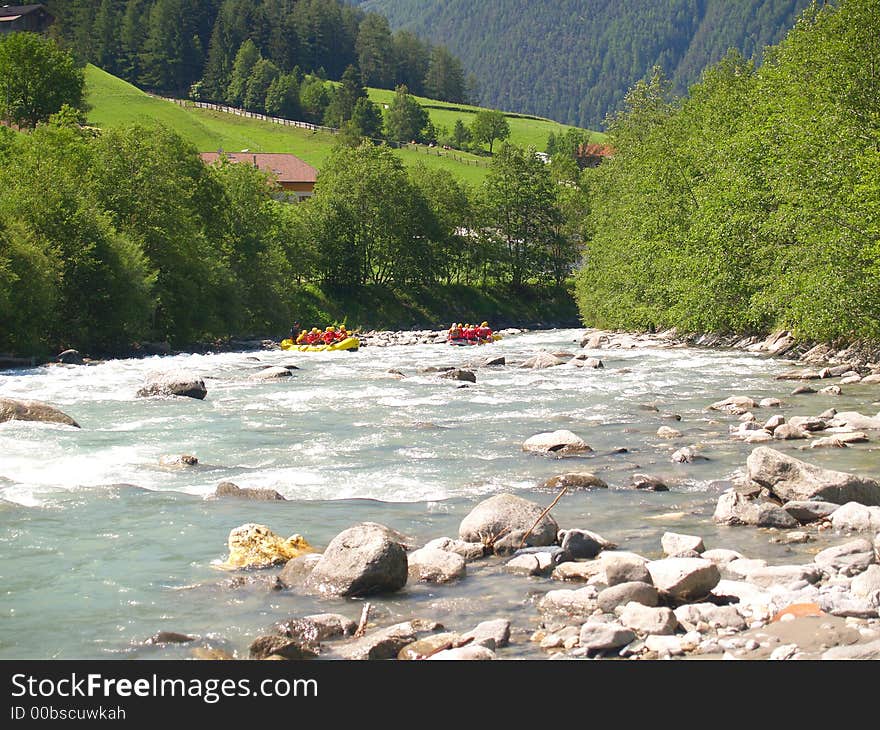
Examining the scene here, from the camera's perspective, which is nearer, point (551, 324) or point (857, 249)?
point (857, 249)

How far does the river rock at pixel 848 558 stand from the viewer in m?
10.1

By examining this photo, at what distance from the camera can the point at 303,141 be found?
13312 cm

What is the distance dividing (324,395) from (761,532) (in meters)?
16.9

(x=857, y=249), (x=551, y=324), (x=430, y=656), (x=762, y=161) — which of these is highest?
(x=762, y=161)

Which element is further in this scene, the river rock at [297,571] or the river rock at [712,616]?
the river rock at [297,571]

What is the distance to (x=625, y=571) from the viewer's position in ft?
32.9

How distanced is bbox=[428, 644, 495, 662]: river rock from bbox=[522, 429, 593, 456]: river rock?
9853 millimetres

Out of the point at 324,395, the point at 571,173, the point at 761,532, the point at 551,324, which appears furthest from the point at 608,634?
the point at 571,173

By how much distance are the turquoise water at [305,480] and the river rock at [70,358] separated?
20.3ft

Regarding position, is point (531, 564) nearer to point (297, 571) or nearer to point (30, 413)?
point (297, 571)

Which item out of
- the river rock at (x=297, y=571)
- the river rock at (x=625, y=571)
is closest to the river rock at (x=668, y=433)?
the river rock at (x=625, y=571)

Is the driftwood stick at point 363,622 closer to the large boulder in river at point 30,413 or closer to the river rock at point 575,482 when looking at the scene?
the river rock at point 575,482

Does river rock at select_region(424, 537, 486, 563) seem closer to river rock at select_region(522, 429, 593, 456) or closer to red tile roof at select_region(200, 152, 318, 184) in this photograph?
river rock at select_region(522, 429, 593, 456)
